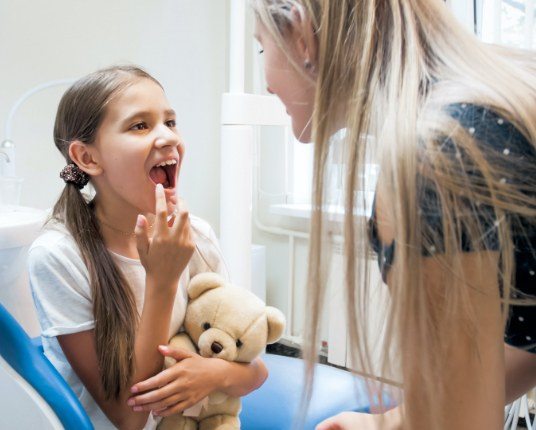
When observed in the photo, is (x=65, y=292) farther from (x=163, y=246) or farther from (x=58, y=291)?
(x=163, y=246)

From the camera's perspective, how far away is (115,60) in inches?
70.2

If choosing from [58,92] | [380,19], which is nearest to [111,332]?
[380,19]

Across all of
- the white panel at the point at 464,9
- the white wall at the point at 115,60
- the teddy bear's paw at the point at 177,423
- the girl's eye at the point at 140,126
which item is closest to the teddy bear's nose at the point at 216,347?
the teddy bear's paw at the point at 177,423

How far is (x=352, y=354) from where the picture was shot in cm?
59

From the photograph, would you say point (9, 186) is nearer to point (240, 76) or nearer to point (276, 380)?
point (240, 76)

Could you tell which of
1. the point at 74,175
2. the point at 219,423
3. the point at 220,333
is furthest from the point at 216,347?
the point at 74,175

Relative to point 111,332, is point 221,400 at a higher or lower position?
lower

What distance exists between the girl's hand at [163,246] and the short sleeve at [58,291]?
0.11 meters

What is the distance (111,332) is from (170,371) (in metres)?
0.10

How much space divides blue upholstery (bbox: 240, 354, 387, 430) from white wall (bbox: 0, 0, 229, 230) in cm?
96

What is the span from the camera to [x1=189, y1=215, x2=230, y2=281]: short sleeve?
0.98 m

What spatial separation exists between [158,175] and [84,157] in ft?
0.40

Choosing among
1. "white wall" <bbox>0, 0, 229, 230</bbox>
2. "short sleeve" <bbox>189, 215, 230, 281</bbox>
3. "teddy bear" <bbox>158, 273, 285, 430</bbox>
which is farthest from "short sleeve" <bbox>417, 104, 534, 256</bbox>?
"white wall" <bbox>0, 0, 229, 230</bbox>

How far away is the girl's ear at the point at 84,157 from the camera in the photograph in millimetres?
862
